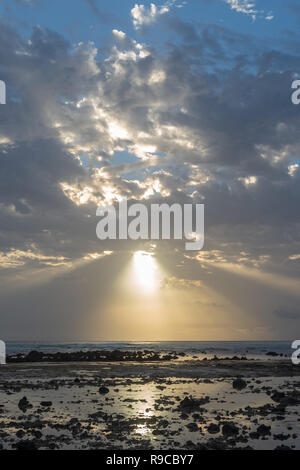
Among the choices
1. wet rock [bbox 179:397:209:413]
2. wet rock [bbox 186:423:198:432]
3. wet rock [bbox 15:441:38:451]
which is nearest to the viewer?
wet rock [bbox 15:441:38:451]

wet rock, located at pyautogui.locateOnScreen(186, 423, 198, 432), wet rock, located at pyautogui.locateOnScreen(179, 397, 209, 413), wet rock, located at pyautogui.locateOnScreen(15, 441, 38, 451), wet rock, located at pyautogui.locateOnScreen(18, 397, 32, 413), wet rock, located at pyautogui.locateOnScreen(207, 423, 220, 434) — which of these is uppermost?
wet rock, located at pyautogui.locateOnScreen(15, 441, 38, 451)

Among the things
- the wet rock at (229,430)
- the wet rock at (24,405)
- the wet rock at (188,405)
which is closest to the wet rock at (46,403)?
the wet rock at (24,405)

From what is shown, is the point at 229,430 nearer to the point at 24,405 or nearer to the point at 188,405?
the point at 188,405

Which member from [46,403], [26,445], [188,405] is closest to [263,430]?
[188,405]

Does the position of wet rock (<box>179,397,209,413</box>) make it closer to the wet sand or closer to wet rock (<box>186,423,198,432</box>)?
the wet sand

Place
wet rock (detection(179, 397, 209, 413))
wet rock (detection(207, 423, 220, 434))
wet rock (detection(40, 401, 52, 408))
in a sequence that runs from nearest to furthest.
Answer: wet rock (detection(207, 423, 220, 434)) < wet rock (detection(179, 397, 209, 413)) < wet rock (detection(40, 401, 52, 408))

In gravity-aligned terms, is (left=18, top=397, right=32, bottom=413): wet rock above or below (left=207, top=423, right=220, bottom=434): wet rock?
below

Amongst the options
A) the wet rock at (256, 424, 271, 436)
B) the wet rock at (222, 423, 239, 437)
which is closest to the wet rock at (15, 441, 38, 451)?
the wet rock at (222, 423, 239, 437)

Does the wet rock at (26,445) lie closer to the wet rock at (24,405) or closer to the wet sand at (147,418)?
the wet sand at (147,418)

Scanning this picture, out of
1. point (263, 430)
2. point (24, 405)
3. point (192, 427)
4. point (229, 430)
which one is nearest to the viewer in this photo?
point (229, 430)

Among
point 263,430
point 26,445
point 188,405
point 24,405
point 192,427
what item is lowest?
point 24,405
